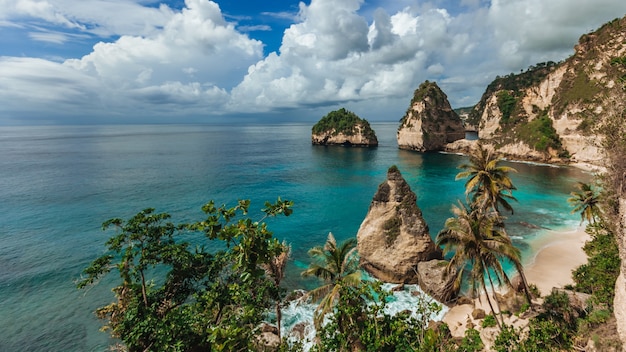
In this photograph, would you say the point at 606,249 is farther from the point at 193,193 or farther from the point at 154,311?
the point at 193,193

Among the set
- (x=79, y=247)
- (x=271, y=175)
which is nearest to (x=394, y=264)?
(x=79, y=247)

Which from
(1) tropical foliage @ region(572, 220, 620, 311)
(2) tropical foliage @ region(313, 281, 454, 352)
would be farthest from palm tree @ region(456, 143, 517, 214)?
(2) tropical foliage @ region(313, 281, 454, 352)

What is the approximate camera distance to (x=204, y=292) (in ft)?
49.0

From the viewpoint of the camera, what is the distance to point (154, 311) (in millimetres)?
14539

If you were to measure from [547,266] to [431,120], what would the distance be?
313 ft

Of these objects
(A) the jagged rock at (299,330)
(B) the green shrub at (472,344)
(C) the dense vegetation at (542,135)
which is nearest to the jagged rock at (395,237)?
(A) the jagged rock at (299,330)

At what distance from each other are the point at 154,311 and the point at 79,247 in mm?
27591

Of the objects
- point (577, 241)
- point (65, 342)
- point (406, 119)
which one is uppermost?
point (406, 119)

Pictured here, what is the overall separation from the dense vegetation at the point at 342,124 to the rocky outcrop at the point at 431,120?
25632 mm

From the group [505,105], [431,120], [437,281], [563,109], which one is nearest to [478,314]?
[437,281]

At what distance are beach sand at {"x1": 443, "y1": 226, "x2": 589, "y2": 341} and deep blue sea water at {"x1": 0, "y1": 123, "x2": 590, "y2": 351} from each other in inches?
84.5

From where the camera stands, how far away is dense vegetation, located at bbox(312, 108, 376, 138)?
144 m

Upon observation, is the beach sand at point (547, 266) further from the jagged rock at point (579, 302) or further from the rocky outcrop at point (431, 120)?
the rocky outcrop at point (431, 120)

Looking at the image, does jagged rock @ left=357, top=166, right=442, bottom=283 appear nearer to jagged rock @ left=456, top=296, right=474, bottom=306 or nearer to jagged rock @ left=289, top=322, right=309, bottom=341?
jagged rock @ left=456, top=296, right=474, bottom=306
